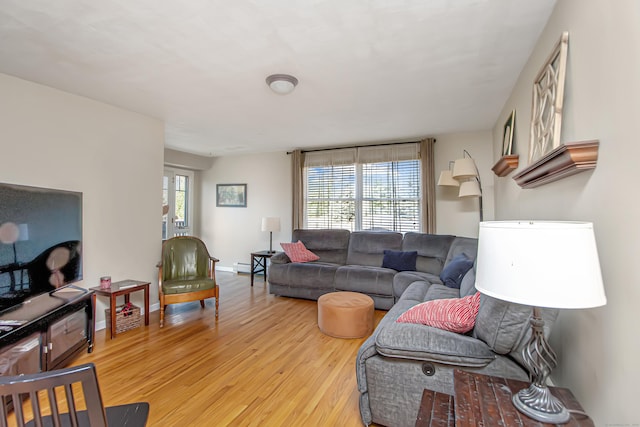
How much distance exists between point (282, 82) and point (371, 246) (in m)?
2.85

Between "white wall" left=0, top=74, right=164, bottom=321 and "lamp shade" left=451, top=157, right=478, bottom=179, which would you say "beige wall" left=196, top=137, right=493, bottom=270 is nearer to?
"lamp shade" left=451, top=157, right=478, bottom=179

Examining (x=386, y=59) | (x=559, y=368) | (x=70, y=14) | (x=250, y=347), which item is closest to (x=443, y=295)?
(x=559, y=368)

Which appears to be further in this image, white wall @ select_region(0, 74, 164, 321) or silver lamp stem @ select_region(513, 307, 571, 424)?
white wall @ select_region(0, 74, 164, 321)

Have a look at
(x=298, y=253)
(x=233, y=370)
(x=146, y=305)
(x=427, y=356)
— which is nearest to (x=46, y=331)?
(x=146, y=305)

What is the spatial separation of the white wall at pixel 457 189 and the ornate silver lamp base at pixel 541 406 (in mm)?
3608

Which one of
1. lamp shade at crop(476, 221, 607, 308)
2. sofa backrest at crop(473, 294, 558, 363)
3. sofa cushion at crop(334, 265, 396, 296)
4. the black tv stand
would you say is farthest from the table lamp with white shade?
sofa cushion at crop(334, 265, 396, 296)

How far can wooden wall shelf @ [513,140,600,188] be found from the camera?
1.20 metres

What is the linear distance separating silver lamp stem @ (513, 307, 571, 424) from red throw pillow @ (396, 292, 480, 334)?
602 mm

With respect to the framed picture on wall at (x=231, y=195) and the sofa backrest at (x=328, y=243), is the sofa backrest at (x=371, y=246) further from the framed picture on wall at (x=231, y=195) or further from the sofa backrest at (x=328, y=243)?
the framed picture on wall at (x=231, y=195)

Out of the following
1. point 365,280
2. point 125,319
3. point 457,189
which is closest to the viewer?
point 125,319

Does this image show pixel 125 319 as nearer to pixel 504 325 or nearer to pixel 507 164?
pixel 504 325

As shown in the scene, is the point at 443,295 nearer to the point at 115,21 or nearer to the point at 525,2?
the point at 525,2

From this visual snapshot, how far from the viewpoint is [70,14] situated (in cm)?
179

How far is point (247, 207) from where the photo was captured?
6156mm
